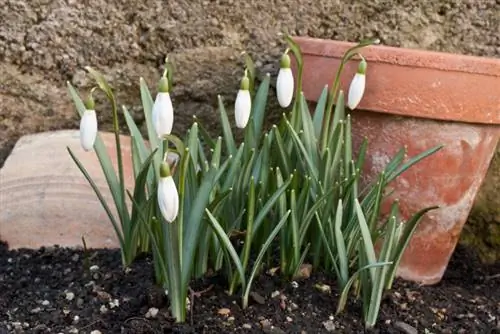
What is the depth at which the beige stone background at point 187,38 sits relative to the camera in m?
2.28

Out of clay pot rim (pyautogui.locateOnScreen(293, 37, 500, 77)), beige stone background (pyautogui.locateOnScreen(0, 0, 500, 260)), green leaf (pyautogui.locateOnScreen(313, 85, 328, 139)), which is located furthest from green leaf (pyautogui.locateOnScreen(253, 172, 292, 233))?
beige stone background (pyautogui.locateOnScreen(0, 0, 500, 260))

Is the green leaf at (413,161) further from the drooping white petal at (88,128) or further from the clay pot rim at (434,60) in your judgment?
the drooping white petal at (88,128)

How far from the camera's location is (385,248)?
1.55m

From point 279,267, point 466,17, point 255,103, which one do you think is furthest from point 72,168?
point 466,17

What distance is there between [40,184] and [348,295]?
2.94ft

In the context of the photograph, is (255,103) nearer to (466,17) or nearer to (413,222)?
(413,222)

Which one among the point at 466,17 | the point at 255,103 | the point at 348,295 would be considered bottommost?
the point at 348,295

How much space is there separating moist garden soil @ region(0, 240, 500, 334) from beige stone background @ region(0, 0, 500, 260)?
0.60 metres

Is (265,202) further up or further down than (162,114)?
further down

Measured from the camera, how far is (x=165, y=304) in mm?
1550

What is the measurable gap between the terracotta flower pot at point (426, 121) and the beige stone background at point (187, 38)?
1.17 ft

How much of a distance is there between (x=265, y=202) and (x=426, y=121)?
47 cm

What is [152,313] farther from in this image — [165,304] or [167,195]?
[167,195]

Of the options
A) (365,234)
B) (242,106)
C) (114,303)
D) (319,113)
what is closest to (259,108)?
(319,113)
